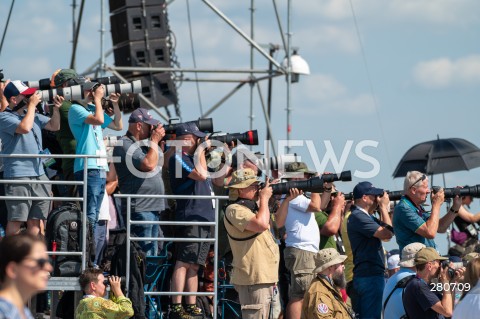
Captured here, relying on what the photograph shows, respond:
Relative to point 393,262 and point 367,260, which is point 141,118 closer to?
point 367,260

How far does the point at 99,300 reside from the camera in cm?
914

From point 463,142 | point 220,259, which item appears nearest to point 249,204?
point 220,259

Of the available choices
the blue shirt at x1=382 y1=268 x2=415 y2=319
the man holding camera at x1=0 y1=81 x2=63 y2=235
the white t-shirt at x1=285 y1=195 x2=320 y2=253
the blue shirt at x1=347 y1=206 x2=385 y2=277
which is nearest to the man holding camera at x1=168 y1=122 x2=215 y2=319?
the white t-shirt at x1=285 y1=195 x2=320 y2=253

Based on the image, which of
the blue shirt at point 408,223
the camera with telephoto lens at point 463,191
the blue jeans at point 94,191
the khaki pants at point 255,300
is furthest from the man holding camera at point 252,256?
the camera with telephoto lens at point 463,191

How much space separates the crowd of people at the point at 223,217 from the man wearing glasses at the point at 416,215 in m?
0.01

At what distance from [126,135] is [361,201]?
2.42 meters

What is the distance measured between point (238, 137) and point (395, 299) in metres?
2.73

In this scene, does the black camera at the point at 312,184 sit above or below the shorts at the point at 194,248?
above

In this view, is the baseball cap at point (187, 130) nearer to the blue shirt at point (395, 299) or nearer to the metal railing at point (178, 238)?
the metal railing at point (178, 238)

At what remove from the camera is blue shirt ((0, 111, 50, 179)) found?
9867mm

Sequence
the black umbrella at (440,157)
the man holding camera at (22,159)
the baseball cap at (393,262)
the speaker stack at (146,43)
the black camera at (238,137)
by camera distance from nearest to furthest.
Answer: the man holding camera at (22,159), the black camera at (238,137), the baseball cap at (393,262), the black umbrella at (440,157), the speaker stack at (146,43)

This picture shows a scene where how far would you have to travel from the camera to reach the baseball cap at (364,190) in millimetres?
11090

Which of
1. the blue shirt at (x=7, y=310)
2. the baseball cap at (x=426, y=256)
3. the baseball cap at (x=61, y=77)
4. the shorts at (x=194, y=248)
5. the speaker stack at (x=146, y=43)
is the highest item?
the speaker stack at (x=146, y=43)

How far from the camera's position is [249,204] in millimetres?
10062
